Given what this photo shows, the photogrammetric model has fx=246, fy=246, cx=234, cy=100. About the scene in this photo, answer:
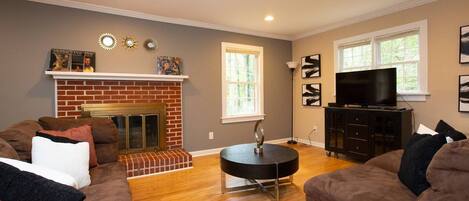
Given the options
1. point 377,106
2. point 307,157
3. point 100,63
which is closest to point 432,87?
point 377,106

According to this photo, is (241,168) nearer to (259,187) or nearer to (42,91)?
(259,187)

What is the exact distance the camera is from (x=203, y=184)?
2896 millimetres

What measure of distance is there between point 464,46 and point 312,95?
2296 millimetres

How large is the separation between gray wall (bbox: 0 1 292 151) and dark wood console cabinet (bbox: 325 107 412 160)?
4.55 feet

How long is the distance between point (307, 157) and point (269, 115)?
1276mm

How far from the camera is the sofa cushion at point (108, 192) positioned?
1.52m

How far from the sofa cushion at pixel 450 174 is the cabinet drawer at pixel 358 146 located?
2.37m

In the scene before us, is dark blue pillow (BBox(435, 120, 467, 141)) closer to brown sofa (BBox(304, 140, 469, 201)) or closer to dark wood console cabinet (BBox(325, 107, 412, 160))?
brown sofa (BBox(304, 140, 469, 201))

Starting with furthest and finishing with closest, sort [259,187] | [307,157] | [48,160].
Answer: [307,157] < [259,187] < [48,160]

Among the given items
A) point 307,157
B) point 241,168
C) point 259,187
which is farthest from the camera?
point 307,157

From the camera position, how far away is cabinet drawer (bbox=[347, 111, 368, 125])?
356 centimetres

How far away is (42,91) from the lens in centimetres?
317

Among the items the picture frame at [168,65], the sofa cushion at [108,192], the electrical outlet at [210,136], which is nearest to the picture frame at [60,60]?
the picture frame at [168,65]

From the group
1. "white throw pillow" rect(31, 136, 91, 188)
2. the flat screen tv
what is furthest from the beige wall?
"white throw pillow" rect(31, 136, 91, 188)
